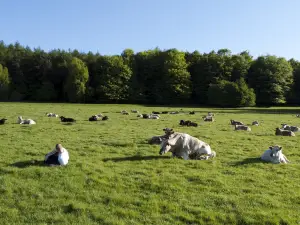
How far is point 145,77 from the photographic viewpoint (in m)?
80.2

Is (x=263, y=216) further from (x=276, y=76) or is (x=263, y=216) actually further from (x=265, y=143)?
(x=276, y=76)

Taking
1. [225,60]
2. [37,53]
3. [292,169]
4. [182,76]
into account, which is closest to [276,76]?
[225,60]

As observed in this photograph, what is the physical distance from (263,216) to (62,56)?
81556mm

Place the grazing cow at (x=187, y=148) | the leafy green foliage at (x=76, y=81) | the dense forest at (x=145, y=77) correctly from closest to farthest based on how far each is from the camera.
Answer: the grazing cow at (x=187, y=148)
the leafy green foliage at (x=76, y=81)
the dense forest at (x=145, y=77)

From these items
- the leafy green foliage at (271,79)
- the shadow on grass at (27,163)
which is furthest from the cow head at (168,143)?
the leafy green foliage at (271,79)

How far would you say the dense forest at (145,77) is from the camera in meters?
73.5

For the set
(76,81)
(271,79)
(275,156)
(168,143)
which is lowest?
(275,156)

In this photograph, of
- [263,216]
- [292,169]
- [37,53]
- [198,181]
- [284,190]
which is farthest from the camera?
[37,53]

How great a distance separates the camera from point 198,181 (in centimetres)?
990

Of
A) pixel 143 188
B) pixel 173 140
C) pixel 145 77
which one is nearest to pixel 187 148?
pixel 173 140

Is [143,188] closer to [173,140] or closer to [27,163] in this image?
[173,140]

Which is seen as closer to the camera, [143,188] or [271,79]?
[143,188]

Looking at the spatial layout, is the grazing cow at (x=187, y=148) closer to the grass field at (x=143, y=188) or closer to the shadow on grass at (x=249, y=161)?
the grass field at (x=143, y=188)

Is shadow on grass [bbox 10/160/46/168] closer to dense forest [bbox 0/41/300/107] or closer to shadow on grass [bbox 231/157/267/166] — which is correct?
shadow on grass [bbox 231/157/267/166]
